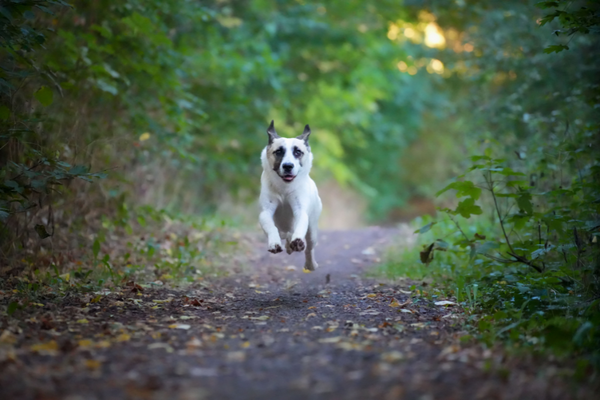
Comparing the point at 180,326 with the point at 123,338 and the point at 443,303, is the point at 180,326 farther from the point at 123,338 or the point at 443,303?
the point at 443,303

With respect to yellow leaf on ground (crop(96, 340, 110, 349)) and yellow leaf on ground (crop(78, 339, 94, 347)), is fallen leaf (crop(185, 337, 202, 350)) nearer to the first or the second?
yellow leaf on ground (crop(96, 340, 110, 349))

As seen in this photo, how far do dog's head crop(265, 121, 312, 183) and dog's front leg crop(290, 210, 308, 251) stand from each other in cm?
38

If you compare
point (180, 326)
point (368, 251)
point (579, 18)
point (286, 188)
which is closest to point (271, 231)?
point (286, 188)

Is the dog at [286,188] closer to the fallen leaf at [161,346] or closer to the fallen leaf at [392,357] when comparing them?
the fallen leaf at [161,346]

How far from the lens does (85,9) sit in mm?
7293

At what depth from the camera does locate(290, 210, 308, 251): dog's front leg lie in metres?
5.27

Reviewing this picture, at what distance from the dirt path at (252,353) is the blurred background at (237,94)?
4.42 feet

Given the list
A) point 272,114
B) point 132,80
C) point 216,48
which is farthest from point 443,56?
point 132,80

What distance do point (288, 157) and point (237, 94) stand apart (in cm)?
637

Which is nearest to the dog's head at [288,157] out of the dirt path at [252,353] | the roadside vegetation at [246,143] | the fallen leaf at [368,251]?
the dirt path at [252,353]

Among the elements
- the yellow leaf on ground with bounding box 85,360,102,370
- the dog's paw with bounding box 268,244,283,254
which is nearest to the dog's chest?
the dog's paw with bounding box 268,244,283,254

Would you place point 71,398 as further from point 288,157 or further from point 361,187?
point 361,187

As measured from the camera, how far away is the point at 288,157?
19.0 ft

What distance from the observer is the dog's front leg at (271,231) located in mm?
5316
